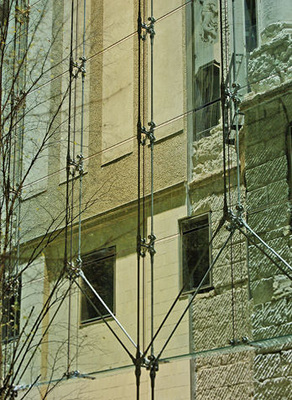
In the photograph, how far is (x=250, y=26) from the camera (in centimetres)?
967

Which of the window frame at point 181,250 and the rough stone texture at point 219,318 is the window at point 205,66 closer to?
the window frame at point 181,250

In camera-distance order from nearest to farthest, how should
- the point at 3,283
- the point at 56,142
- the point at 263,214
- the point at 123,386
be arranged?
the point at 263,214
the point at 123,386
the point at 3,283
the point at 56,142

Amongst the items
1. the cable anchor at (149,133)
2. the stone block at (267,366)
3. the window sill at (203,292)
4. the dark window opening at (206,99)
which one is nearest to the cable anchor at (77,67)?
the cable anchor at (149,133)

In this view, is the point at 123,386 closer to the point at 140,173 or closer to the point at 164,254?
the point at 164,254

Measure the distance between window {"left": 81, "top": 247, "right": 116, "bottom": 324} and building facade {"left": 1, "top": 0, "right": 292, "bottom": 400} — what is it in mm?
17

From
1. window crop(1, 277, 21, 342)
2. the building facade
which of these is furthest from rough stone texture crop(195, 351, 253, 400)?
window crop(1, 277, 21, 342)

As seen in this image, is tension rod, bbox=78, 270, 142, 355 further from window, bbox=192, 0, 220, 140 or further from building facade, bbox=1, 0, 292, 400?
window, bbox=192, 0, 220, 140

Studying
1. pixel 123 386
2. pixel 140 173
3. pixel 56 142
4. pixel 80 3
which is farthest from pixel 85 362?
pixel 80 3

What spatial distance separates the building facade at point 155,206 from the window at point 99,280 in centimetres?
2

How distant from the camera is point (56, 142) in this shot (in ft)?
38.4

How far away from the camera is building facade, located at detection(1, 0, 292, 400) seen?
30.0 feet

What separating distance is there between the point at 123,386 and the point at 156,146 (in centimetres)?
238

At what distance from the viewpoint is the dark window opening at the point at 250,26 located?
9.61 meters

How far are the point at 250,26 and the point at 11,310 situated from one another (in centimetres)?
419
